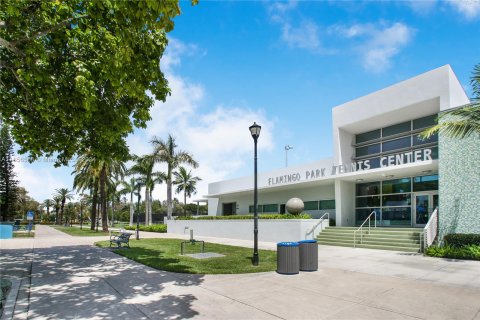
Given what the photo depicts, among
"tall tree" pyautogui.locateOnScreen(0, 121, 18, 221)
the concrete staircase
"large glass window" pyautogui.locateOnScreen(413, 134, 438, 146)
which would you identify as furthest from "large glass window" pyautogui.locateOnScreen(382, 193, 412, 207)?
"tall tree" pyautogui.locateOnScreen(0, 121, 18, 221)

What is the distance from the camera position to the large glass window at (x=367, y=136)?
72.8 ft

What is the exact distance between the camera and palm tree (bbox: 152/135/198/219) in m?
33.6

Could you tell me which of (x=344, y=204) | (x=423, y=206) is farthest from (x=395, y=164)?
(x=344, y=204)

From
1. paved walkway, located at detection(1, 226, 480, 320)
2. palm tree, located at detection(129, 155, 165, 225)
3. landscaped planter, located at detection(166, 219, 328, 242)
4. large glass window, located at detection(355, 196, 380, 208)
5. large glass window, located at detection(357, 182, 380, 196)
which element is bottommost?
landscaped planter, located at detection(166, 219, 328, 242)

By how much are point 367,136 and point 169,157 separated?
804 inches

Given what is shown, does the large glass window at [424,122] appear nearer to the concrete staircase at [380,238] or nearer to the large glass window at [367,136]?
the large glass window at [367,136]

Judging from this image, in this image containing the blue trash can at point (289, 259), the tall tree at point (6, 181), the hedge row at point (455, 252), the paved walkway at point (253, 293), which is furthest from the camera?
the tall tree at point (6, 181)

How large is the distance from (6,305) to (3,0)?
20.8ft

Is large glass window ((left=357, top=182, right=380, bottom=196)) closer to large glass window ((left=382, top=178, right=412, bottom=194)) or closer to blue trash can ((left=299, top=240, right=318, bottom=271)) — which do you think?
large glass window ((left=382, top=178, right=412, bottom=194))

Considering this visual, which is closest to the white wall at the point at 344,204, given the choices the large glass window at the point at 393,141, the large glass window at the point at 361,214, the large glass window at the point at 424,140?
the large glass window at the point at 361,214

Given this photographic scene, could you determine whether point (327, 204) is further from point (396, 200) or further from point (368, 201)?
point (396, 200)

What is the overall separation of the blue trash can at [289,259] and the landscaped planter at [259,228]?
33.1 feet

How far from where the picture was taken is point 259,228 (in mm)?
22266

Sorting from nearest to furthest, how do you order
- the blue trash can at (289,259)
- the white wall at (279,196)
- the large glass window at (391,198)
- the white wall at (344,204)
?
the blue trash can at (289,259) < the large glass window at (391,198) < the white wall at (344,204) < the white wall at (279,196)
